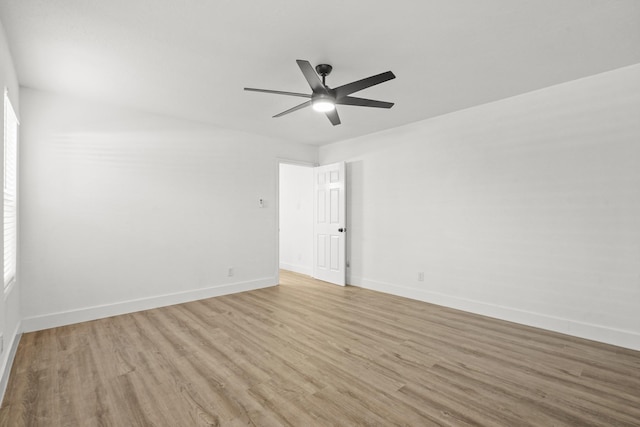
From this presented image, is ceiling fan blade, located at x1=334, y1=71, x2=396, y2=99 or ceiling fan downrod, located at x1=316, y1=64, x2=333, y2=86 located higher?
ceiling fan downrod, located at x1=316, y1=64, x2=333, y2=86

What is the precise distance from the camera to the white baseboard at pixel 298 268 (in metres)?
6.20

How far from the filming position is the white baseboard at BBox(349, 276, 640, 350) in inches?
112

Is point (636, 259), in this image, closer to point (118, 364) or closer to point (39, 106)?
point (118, 364)

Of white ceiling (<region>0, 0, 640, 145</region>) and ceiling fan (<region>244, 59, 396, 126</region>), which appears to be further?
ceiling fan (<region>244, 59, 396, 126</region>)

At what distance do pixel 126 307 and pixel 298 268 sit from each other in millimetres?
3329

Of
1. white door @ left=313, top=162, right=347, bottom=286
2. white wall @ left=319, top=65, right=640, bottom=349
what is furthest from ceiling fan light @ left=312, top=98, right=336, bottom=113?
white door @ left=313, top=162, right=347, bottom=286

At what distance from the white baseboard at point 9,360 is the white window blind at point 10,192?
0.55m

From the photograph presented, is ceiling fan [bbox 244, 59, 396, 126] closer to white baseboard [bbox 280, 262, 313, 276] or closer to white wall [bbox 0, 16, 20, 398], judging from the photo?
white wall [bbox 0, 16, 20, 398]

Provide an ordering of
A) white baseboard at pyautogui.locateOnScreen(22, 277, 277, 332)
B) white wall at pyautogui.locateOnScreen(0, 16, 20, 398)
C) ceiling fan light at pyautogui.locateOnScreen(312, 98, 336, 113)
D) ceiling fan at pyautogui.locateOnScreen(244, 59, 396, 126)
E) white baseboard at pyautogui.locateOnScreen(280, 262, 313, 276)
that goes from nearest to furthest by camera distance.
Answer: white wall at pyautogui.locateOnScreen(0, 16, 20, 398) → ceiling fan at pyautogui.locateOnScreen(244, 59, 396, 126) → ceiling fan light at pyautogui.locateOnScreen(312, 98, 336, 113) → white baseboard at pyautogui.locateOnScreen(22, 277, 277, 332) → white baseboard at pyautogui.locateOnScreen(280, 262, 313, 276)

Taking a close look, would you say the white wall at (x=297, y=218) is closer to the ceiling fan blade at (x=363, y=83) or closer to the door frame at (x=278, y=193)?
the door frame at (x=278, y=193)

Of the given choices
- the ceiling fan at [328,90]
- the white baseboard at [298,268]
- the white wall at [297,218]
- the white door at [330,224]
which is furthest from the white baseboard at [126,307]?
the ceiling fan at [328,90]

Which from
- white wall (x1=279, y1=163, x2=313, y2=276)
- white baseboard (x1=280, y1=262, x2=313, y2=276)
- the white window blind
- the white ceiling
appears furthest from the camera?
white wall (x1=279, y1=163, x2=313, y2=276)

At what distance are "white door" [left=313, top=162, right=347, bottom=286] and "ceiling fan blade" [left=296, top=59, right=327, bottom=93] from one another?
2.79 metres

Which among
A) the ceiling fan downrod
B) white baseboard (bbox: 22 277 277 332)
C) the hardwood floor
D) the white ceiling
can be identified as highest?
the white ceiling
